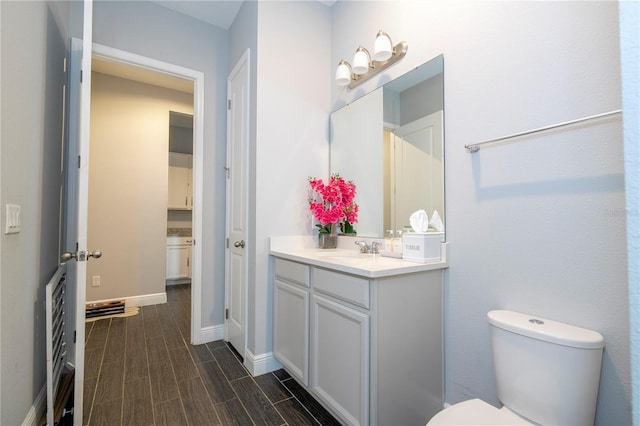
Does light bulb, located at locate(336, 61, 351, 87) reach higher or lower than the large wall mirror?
higher

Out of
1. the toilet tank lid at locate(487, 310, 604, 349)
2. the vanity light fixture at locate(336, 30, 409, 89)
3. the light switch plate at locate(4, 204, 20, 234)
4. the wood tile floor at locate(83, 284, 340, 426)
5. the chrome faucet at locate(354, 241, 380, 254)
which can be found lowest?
the wood tile floor at locate(83, 284, 340, 426)

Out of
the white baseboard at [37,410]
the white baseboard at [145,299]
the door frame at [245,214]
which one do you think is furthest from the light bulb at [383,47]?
the white baseboard at [145,299]

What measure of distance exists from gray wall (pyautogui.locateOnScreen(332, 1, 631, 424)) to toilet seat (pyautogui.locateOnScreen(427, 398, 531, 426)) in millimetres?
342

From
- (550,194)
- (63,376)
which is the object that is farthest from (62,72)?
(550,194)

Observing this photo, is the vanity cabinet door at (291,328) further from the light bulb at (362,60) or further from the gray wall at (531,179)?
the light bulb at (362,60)

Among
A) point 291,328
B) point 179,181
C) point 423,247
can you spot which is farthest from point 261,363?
point 179,181

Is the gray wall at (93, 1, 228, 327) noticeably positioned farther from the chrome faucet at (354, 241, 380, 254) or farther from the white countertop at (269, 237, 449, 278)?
the chrome faucet at (354, 241, 380, 254)

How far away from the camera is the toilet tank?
3.16 feet

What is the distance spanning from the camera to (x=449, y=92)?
155cm

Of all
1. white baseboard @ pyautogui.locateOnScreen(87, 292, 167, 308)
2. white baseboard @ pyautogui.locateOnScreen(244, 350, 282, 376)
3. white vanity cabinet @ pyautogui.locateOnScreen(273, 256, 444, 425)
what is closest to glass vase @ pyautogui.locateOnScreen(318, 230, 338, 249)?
white vanity cabinet @ pyautogui.locateOnScreen(273, 256, 444, 425)

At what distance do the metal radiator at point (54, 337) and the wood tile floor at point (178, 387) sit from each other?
224mm

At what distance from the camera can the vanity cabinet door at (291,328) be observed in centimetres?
169

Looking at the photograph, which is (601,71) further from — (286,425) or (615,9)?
(286,425)

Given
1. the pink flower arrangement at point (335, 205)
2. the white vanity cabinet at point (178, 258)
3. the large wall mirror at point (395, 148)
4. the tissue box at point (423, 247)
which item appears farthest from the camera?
the white vanity cabinet at point (178, 258)
